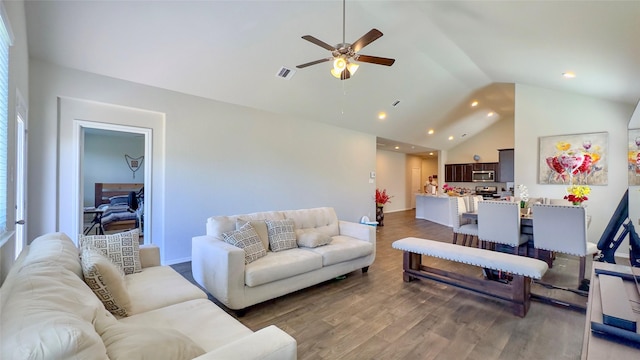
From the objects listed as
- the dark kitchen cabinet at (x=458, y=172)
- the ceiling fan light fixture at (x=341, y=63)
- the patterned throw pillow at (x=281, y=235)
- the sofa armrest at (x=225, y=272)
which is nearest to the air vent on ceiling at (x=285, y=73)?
the ceiling fan light fixture at (x=341, y=63)

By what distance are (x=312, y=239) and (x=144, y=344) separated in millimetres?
2427

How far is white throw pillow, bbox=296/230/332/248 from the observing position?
3.28 m

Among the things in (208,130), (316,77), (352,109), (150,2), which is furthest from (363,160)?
(150,2)

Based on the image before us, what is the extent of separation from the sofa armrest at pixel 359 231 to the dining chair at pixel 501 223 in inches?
64.0

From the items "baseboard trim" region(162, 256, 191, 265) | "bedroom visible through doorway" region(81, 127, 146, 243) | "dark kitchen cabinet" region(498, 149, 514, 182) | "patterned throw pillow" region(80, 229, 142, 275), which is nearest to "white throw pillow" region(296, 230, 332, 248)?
"patterned throw pillow" region(80, 229, 142, 275)

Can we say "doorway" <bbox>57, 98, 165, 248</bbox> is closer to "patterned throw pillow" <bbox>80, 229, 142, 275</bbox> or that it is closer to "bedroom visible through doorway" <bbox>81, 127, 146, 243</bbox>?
"bedroom visible through doorway" <bbox>81, 127, 146, 243</bbox>

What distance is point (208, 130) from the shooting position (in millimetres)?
4406

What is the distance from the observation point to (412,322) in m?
2.49

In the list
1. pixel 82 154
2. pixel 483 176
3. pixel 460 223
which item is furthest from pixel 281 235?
pixel 483 176

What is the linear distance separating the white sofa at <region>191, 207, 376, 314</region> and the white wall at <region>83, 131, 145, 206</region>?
3.41 m

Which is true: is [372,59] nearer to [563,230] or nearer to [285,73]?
[285,73]

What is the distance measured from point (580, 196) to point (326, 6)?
4224 mm

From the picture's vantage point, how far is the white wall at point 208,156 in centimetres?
316

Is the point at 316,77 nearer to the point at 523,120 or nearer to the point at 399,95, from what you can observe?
the point at 399,95
